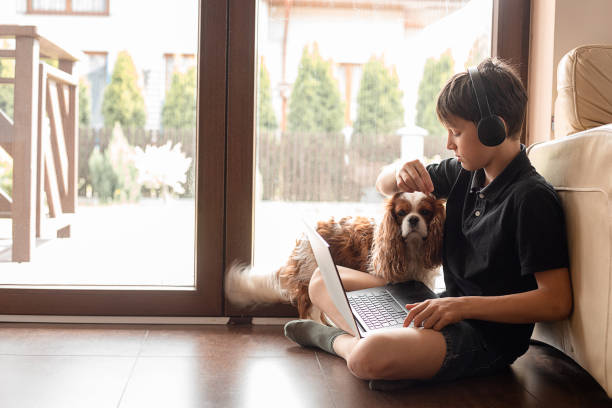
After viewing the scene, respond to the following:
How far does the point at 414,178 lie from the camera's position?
5.88 feet

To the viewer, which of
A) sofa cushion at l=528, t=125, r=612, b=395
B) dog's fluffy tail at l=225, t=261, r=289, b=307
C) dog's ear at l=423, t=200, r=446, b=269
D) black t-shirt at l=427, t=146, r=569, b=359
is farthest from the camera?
dog's fluffy tail at l=225, t=261, r=289, b=307

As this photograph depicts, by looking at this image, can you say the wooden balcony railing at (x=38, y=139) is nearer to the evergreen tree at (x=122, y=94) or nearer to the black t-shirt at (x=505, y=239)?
the evergreen tree at (x=122, y=94)

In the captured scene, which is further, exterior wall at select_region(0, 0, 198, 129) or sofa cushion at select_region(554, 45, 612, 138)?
exterior wall at select_region(0, 0, 198, 129)

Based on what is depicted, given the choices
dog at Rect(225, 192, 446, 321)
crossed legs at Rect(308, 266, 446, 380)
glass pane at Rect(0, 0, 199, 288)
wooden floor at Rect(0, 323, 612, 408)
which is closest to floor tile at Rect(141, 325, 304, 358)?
wooden floor at Rect(0, 323, 612, 408)

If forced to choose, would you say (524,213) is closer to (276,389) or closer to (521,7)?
(276,389)

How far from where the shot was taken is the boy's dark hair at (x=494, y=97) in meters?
1.59

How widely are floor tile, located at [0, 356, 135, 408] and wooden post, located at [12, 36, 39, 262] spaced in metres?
0.58

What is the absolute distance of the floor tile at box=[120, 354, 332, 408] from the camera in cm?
151

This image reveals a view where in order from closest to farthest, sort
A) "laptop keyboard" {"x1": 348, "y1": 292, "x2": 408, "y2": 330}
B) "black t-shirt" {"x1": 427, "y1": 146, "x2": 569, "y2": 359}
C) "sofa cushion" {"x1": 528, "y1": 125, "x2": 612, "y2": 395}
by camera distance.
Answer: "sofa cushion" {"x1": 528, "y1": 125, "x2": 612, "y2": 395} < "black t-shirt" {"x1": 427, "y1": 146, "x2": 569, "y2": 359} < "laptop keyboard" {"x1": 348, "y1": 292, "x2": 408, "y2": 330}

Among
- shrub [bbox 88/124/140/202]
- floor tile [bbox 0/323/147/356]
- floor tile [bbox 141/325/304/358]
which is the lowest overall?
floor tile [bbox 141/325/304/358]

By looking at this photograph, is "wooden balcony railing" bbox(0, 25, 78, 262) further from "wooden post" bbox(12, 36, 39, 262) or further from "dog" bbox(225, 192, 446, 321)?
"dog" bbox(225, 192, 446, 321)

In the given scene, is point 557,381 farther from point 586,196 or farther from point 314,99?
point 314,99

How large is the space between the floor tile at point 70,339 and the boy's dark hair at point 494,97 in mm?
1214

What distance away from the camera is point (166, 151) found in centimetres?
230
